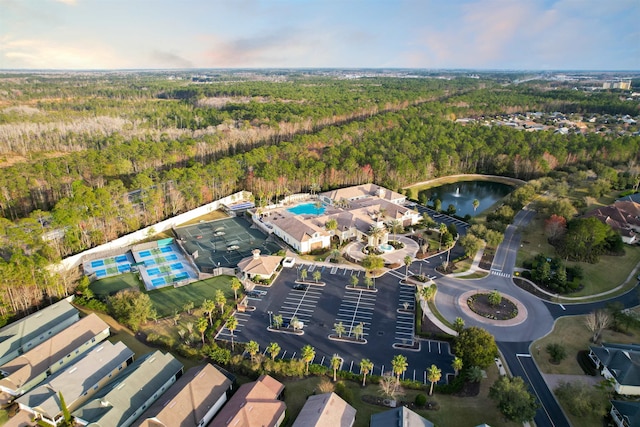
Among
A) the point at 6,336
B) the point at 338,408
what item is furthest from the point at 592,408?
the point at 6,336

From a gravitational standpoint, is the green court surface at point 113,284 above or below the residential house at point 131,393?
below

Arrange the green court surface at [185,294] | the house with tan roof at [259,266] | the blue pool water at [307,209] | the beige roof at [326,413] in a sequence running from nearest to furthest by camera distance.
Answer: the beige roof at [326,413]
the green court surface at [185,294]
the house with tan roof at [259,266]
the blue pool water at [307,209]

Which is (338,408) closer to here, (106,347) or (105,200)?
(106,347)

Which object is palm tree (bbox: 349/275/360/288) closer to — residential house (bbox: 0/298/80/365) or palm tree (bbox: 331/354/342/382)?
palm tree (bbox: 331/354/342/382)

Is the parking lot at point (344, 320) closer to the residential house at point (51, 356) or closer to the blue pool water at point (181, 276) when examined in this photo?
the blue pool water at point (181, 276)

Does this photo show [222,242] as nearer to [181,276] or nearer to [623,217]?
[181,276]

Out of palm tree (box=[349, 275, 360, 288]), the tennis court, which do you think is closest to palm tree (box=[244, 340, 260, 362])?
palm tree (box=[349, 275, 360, 288])

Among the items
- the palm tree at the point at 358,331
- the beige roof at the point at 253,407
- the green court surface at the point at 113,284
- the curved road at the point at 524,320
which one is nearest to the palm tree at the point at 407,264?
the curved road at the point at 524,320
